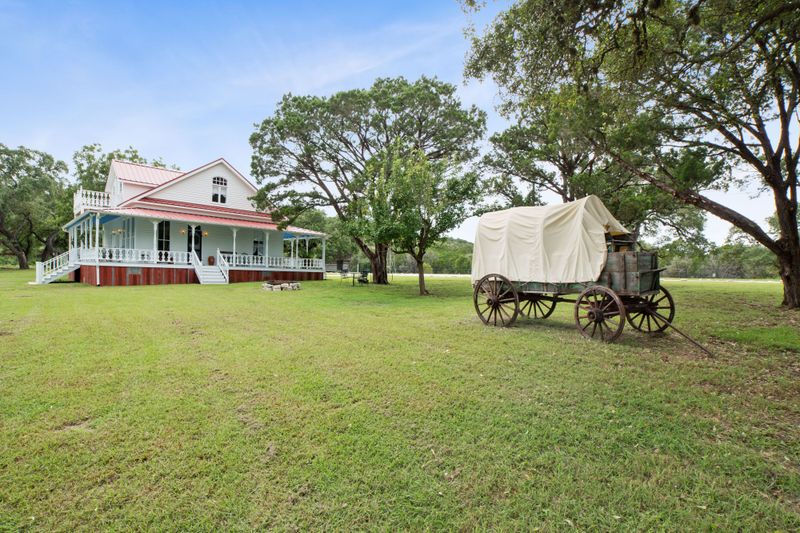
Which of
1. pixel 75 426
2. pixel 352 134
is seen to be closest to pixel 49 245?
pixel 352 134

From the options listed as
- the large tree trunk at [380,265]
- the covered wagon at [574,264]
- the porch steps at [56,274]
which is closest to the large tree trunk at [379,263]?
the large tree trunk at [380,265]

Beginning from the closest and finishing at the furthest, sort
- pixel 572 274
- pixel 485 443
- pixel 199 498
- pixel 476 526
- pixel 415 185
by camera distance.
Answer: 1. pixel 476 526
2. pixel 199 498
3. pixel 485 443
4. pixel 572 274
5. pixel 415 185

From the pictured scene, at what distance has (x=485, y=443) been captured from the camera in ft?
10.5

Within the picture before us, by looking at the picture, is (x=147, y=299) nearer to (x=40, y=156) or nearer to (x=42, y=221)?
(x=42, y=221)

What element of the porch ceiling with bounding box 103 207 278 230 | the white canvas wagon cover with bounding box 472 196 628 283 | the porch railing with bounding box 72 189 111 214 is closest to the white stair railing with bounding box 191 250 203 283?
the porch ceiling with bounding box 103 207 278 230

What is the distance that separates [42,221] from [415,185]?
39.2 meters

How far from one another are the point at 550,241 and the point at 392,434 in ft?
19.6

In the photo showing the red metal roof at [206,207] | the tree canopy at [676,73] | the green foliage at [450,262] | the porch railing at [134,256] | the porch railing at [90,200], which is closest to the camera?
the tree canopy at [676,73]

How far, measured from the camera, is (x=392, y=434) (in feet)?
10.8

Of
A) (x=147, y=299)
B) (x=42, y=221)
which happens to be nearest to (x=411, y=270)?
(x=42, y=221)

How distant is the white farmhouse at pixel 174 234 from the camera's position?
1902cm

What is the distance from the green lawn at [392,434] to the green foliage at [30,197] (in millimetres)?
37431

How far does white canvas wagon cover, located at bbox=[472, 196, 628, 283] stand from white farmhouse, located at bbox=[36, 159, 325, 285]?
1740 centimetres

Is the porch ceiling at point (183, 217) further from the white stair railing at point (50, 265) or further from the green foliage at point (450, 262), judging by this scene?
the green foliage at point (450, 262)
